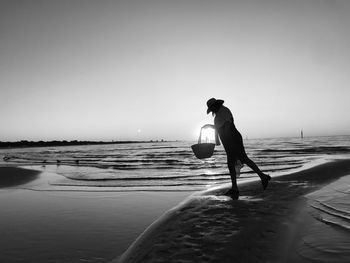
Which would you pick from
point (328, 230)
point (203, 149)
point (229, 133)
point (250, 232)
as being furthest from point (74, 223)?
point (203, 149)

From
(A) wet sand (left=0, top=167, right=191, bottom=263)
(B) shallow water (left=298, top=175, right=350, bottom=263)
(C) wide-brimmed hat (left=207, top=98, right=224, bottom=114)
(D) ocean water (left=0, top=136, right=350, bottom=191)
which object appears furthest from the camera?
(D) ocean water (left=0, top=136, right=350, bottom=191)

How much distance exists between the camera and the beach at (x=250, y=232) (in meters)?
3.20

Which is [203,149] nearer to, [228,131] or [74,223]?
[228,131]

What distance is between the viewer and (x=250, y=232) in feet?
12.6

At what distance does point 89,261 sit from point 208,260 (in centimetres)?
159

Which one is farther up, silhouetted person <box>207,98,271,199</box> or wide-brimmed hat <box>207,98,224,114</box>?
wide-brimmed hat <box>207,98,224,114</box>

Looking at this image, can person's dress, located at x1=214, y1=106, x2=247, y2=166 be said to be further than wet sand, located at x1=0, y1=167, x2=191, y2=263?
Yes

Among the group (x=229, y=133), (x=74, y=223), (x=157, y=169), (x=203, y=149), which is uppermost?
(x=229, y=133)

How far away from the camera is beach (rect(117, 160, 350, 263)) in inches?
126

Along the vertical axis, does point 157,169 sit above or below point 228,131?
below

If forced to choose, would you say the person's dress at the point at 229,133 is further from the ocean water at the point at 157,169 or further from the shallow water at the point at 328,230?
the ocean water at the point at 157,169

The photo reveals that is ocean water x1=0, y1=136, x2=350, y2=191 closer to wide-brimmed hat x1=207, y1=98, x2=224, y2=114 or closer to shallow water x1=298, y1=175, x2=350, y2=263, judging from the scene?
wide-brimmed hat x1=207, y1=98, x2=224, y2=114

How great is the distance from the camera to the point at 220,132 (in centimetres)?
638

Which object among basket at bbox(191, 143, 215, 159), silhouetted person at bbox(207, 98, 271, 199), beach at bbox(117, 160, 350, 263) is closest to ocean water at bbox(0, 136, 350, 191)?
basket at bbox(191, 143, 215, 159)
